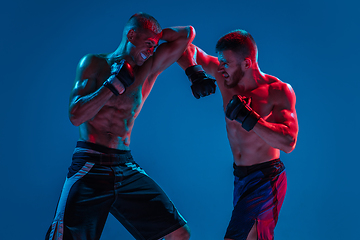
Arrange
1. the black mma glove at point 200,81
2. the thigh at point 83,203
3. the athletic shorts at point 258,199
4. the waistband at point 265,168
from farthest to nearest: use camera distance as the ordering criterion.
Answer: the black mma glove at point 200,81 < the waistband at point 265,168 < the athletic shorts at point 258,199 < the thigh at point 83,203

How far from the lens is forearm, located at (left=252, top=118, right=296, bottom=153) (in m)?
2.14

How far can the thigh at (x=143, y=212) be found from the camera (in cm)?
229

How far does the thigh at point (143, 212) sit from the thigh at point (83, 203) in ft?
0.37

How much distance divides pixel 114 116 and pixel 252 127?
2.70 ft

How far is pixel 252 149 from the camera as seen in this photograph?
7.77ft

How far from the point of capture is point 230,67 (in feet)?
7.89

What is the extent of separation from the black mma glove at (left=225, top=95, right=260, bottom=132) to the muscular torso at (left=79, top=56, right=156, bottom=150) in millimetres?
609

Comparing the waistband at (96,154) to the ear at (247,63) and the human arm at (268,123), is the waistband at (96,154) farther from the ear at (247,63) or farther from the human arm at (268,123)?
the ear at (247,63)

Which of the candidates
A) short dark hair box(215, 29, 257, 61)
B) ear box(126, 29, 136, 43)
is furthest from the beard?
ear box(126, 29, 136, 43)

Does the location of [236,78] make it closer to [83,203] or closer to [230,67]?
[230,67]

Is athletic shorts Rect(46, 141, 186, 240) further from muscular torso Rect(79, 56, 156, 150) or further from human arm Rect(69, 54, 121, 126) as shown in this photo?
human arm Rect(69, 54, 121, 126)

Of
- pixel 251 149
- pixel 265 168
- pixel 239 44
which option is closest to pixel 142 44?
pixel 239 44

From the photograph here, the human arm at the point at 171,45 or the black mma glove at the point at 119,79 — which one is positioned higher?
the human arm at the point at 171,45

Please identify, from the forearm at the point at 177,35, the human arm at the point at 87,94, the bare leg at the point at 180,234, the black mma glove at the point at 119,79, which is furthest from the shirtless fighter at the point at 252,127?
the human arm at the point at 87,94
